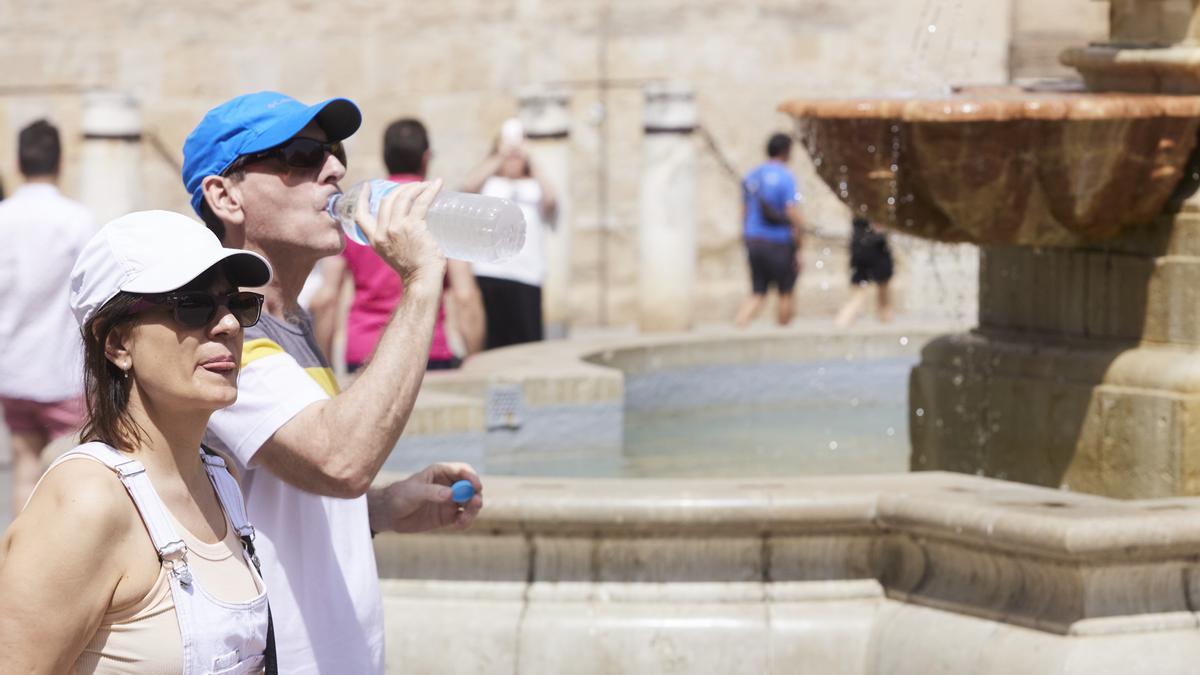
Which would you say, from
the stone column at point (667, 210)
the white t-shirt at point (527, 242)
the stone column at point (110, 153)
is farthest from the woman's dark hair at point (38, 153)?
the stone column at point (667, 210)

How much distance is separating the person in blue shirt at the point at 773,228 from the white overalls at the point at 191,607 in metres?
10.4

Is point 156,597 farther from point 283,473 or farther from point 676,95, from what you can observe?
point 676,95

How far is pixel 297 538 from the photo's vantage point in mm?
3164

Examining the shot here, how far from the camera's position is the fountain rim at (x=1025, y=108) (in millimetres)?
5492

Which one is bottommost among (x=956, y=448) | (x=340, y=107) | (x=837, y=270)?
(x=837, y=270)

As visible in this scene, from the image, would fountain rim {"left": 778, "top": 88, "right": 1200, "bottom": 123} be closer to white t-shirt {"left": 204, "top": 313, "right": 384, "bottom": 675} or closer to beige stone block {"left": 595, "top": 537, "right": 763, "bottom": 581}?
beige stone block {"left": 595, "top": 537, "right": 763, "bottom": 581}

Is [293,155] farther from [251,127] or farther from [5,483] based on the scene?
[5,483]

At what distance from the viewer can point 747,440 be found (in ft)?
26.1

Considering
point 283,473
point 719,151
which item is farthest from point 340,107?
point 719,151

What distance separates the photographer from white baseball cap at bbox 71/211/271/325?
8.66 feet

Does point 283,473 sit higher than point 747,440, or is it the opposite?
point 283,473

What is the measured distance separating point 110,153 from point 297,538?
37.1ft

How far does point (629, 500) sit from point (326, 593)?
169 centimetres

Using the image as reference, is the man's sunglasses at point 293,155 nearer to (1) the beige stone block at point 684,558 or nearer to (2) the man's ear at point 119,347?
(2) the man's ear at point 119,347
